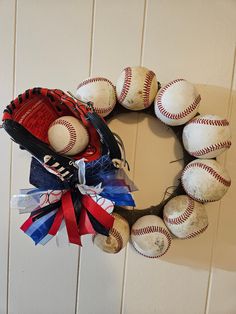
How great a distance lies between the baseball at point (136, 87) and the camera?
0.57 meters

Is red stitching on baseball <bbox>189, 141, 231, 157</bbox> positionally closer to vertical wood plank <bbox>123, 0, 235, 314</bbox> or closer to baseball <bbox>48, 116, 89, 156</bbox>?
vertical wood plank <bbox>123, 0, 235, 314</bbox>

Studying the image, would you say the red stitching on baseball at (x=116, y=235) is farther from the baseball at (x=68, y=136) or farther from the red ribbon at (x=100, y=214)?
the baseball at (x=68, y=136)

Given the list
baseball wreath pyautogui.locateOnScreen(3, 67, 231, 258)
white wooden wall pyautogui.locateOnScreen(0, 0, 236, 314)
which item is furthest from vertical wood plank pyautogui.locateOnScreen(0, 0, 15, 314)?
baseball wreath pyautogui.locateOnScreen(3, 67, 231, 258)

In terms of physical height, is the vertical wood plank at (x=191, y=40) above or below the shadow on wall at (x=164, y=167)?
above

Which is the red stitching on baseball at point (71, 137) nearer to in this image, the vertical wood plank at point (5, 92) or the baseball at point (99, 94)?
the baseball at point (99, 94)

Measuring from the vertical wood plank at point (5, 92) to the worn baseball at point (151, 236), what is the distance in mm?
367

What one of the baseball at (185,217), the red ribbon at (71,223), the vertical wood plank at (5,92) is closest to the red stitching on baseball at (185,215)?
the baseball at (185,217)

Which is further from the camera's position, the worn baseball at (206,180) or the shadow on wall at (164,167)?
the shadow on wall at (164,167)

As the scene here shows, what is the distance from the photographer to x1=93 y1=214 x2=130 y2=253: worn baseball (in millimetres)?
599

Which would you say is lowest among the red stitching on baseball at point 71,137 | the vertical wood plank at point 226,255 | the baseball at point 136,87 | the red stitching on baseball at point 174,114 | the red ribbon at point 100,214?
the vertical wood plank at point 226,255

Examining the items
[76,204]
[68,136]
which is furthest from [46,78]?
[76,204]

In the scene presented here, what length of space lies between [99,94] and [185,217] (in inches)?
12.5

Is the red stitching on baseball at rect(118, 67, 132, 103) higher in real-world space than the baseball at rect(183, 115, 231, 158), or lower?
higher

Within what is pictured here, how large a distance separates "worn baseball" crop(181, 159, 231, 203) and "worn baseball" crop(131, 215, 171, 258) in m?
0.10
